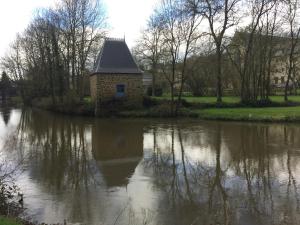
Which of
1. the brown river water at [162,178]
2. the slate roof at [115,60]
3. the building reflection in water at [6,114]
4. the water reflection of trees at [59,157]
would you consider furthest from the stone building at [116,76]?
the brown river water at [162,178]

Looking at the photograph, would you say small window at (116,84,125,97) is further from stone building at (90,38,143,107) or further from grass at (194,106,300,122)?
grass at (194,106,300,122)

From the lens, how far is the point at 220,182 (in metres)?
10.2

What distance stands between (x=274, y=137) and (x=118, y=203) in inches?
457

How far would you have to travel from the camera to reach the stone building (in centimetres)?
3309

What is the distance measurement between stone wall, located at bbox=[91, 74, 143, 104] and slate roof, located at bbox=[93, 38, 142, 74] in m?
0.43

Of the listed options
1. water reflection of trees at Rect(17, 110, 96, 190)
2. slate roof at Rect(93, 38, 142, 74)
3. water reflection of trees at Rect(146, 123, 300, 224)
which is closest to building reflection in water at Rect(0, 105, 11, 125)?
slate roof at Rect(93, 38, 142, 74)

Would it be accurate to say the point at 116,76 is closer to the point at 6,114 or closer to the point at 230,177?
the point at 6,114

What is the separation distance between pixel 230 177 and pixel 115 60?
2466 centimetres

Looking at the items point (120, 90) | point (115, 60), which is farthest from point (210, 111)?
point (115, 60)

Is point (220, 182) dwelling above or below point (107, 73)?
below

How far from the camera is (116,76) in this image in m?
33.5

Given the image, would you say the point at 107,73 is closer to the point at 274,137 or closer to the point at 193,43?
the point at 193,43

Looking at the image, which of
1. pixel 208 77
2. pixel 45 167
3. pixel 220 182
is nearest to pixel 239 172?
pixel 220 182

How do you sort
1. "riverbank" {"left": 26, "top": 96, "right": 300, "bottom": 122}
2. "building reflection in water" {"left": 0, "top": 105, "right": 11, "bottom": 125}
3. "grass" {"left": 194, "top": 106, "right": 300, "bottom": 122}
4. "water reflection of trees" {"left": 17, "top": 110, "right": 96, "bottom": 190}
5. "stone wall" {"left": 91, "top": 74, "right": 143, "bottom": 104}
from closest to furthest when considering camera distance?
"water reflection of trees" {"left": 17, "top": 110, "right": 96, "bottom": 190} → "grass" {"left": 194, "top": 106, "right": 300, "bottom": 122} → "riverbank" {"left": 26, "top": 96, "right": 300, "bottom": 122} → "stone wall" {"left": 91, "top": 74, "right": 143, "bottom": 104} → "building reflection in water" {"left": 0, "top": 105, "right": 11, "bottom": 125}
